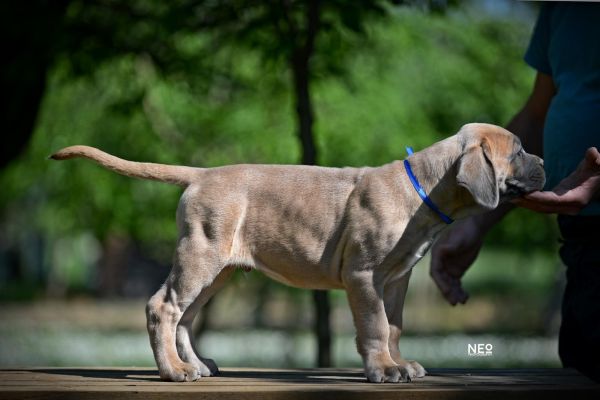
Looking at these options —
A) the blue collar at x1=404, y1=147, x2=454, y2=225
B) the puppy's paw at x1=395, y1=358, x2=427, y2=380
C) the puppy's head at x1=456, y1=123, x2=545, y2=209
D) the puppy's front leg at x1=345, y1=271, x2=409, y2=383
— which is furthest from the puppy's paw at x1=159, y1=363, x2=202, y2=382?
the puppy's head at x1=456, y1=123, x2=545, y2=209

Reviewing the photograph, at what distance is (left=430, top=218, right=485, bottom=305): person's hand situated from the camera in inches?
180

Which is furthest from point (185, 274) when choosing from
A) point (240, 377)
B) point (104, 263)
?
point (104, 263)

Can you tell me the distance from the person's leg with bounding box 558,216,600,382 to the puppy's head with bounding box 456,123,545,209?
2.50ft

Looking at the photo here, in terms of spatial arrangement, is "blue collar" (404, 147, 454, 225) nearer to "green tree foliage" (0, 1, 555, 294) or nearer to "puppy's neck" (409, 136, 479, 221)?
"puppy's neck" (409, 136, 479, 221)

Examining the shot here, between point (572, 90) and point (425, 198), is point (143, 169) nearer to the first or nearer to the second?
point (425, 198)

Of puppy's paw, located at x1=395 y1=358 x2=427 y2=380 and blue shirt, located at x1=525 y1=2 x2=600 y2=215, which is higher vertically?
blue shirt, located at x1=525 y1=2 x2=600 y2=215

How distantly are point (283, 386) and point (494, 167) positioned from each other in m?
1.14

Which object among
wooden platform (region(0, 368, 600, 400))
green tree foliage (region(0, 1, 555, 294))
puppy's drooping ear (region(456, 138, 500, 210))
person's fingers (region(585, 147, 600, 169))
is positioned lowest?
wooden platform (region(0, 368, 600, 400))

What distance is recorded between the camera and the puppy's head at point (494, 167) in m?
3.61

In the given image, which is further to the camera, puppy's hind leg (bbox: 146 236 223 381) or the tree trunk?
the tree trunk

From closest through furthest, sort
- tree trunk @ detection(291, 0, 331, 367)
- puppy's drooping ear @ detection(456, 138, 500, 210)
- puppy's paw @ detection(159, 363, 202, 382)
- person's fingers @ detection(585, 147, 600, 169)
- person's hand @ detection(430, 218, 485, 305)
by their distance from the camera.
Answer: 1. puppy's drooping ear @ detection(456, 138, 500, 210)
2. puppy's paw @ detection(159, 363, 202, 382)
3. person's fingers @ detection(585, 147, 600, 169)
4. person's hand @ detection(430, 218, 485, 305)
5. tree trunk @ detection(291, 0, 331, 367)

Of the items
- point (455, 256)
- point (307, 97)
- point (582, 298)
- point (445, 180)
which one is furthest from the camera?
point (307, 97)

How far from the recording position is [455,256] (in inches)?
183

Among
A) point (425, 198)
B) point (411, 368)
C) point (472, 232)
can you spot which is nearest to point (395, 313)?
point (411, 368)
